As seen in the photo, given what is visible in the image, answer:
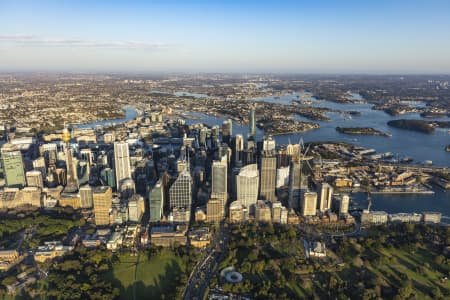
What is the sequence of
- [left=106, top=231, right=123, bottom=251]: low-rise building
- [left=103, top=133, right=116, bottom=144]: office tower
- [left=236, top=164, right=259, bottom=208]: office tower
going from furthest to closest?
[left=103, top=133, right=116, bottom=144]: office tower < [left=236, top=164, right=259, bottom=208]: office tower < [left=106, top=231, right=123, bottom=251]: low-rise building

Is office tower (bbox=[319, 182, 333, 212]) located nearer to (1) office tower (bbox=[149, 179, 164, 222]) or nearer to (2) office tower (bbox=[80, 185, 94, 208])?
(1) office tower (bbox=[149, 179, 164, 222])

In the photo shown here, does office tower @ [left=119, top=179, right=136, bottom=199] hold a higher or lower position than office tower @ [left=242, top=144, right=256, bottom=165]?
lower

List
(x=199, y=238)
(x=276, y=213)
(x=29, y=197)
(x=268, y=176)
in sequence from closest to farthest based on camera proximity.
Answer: (x=199, y=238) → (x=276, y=213) → (x=29, y=197) → (x=268, y=176)

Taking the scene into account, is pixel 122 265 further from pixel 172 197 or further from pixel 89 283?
pixel 172 197

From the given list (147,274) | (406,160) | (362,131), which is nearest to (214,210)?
(147,274)

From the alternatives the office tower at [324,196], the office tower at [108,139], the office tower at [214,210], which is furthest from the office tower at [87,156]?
the office tower at [324,196]

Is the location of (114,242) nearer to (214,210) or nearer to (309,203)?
(214,210)

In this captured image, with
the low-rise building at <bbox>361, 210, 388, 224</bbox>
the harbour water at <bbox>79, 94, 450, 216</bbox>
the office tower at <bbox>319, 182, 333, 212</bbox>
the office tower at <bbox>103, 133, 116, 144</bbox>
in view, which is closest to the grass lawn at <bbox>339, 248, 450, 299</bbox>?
the low-rise building at <bbox>361, 210, 388, 224</bbox>
